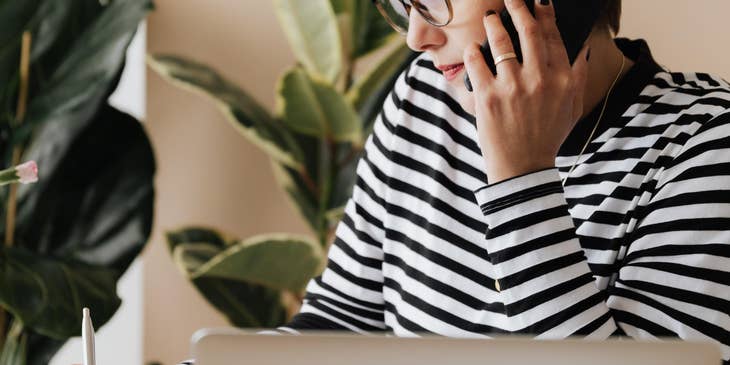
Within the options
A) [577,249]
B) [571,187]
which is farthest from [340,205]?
[577,249]

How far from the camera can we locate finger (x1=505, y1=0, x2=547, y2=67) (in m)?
0.97

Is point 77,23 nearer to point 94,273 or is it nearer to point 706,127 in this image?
point 94,273

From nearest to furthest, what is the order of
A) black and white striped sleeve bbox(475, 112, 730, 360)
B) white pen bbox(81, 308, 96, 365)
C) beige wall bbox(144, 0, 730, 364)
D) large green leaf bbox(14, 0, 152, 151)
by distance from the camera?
white pen bbox(81, 308, 96, 365), black and white striped sleeve bbox(475, 112, 730, 360), large green leaf bbox(14, 0, 152, 151), beige wall bbox(144, 0, 730, 364)

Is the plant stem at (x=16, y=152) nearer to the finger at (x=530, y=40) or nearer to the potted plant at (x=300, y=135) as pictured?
the potted plant at (x=300, y=135)

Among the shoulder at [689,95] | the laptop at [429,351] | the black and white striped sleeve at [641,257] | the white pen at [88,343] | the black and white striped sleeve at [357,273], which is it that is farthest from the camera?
the black and white striped sleeve at [357,273]

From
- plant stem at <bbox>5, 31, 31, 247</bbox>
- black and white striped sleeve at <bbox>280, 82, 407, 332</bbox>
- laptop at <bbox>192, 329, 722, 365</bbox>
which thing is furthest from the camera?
plant stem at <bbox>5, 31, 31, 247</bbox>

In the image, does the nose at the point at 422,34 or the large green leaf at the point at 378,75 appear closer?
the nose at the point at 422,34

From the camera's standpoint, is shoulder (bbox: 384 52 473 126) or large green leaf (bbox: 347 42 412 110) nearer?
A: shoulder (bbox: 384 52 473 126)

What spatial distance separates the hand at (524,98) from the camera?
37.2 inches

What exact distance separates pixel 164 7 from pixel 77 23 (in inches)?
15.1

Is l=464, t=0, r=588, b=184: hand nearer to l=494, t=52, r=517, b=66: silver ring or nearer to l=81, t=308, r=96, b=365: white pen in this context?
l=494, t=52, r=517, b=66: silver ring

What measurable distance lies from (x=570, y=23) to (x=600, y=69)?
0.35 ft

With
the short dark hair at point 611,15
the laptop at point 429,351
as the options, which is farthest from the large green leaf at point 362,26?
the laptop at point 429,351

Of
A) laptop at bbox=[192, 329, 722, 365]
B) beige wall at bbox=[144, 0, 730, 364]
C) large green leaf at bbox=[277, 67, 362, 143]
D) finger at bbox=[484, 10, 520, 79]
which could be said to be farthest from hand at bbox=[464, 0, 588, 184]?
beige wall at bbox=[144, 0, 730, 364]
